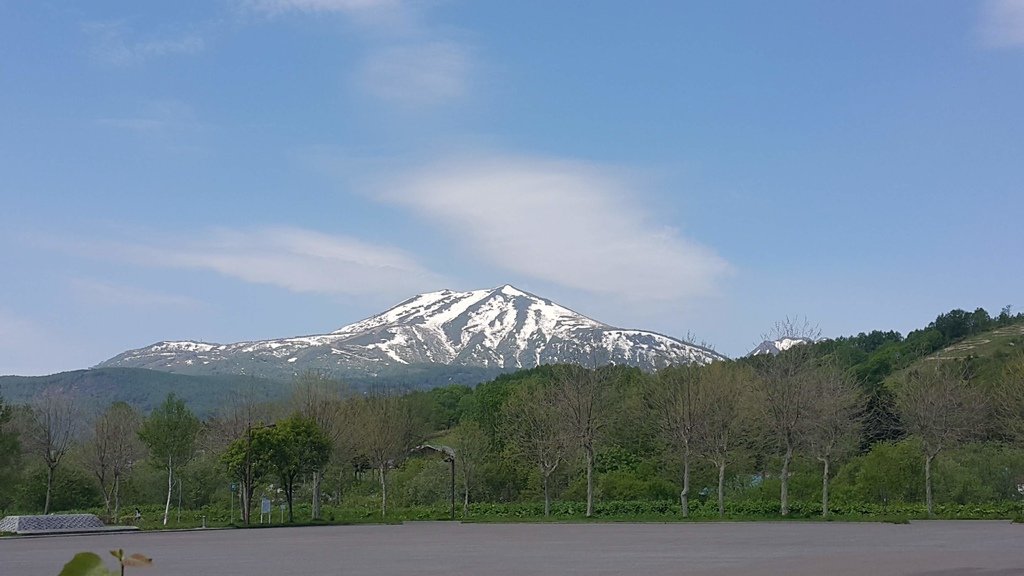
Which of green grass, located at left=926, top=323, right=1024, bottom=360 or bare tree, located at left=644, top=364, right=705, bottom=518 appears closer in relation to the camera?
bare tree, located at left=644, top=364, right=705, bottom=518

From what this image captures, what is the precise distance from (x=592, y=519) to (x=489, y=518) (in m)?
5.92

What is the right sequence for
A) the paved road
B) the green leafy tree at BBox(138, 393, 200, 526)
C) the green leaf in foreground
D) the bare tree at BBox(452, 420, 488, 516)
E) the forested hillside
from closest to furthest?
1. the green leaf in foreground
2. the paved road
3. the forested hillside
4. the green leafy tree at BBox(138, 393, 200, 526)
5. the bare tree at BBox(452, 420, 488, 516)

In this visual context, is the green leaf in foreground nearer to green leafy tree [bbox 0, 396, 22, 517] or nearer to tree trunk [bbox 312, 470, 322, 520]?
green leafy tree [bbox 0, 396, 22, 517]

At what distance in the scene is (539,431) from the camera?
5778cm

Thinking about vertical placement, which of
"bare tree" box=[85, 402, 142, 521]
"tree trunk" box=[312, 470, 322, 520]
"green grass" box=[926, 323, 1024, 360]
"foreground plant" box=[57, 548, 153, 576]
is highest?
"green grass" box=[926, 323, 1024, 360]

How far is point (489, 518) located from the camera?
47625 mm

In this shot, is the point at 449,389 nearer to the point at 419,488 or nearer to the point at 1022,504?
the point at 419,488

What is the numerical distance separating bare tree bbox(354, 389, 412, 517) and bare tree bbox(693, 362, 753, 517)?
1771cm

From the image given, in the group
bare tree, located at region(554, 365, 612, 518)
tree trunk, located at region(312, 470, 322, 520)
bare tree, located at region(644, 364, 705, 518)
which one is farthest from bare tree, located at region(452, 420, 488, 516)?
bare tree, located at region(644, 364, 705, 518)

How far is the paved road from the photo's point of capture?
18016 millimetres

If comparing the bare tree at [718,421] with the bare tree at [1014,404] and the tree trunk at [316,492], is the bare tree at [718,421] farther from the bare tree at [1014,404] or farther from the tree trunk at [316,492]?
the tree trunk at [316,492]

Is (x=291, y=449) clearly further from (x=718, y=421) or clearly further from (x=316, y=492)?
(x=718, y=421)

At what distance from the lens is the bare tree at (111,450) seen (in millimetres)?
55881

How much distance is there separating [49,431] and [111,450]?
565 cm
